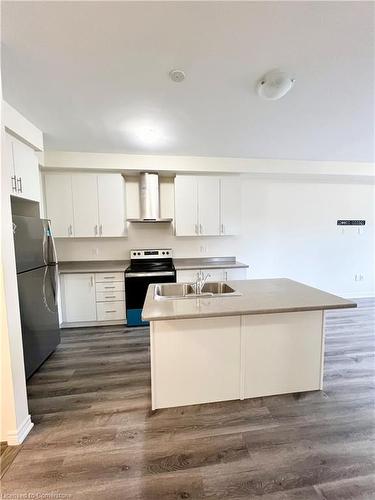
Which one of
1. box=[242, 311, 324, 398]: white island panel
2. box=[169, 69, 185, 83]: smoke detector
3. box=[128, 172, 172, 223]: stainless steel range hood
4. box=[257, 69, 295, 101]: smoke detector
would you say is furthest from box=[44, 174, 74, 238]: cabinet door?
box=[242, 311, 324, 398]: white island panel

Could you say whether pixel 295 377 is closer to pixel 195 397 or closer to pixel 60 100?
pixel 195 397

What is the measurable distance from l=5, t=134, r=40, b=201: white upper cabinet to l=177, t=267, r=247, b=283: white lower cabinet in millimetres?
2167

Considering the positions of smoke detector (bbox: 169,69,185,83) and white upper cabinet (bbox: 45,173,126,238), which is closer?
smoke detector (bbox: 169,69,185,83)

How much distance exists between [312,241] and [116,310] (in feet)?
12.9

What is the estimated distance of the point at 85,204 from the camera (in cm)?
347

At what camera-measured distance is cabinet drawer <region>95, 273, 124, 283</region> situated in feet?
11.1

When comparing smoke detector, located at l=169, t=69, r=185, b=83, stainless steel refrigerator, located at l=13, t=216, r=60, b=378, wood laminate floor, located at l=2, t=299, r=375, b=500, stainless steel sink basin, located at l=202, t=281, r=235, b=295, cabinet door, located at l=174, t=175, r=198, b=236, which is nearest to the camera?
wood laminate floor, located at l=2, t=299, r=375, b=500

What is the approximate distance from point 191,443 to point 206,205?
305 centimetres

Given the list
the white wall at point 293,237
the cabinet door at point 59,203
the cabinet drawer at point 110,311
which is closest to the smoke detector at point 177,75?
the white wall at point 293,237

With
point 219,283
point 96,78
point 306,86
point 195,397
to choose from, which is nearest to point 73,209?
point 96,78

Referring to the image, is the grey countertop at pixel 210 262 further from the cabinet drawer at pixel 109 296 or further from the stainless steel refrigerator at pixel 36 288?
the stainless steel refrigerator at pixel 36 288

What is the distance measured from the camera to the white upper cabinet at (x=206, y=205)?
368cm

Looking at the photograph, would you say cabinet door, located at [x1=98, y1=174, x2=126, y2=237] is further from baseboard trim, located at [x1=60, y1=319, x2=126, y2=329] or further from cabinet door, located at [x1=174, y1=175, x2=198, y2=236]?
baseboard trim, located at [x1=60, y1=319, x2=126, y2=329]

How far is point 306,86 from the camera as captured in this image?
198 centimetres
